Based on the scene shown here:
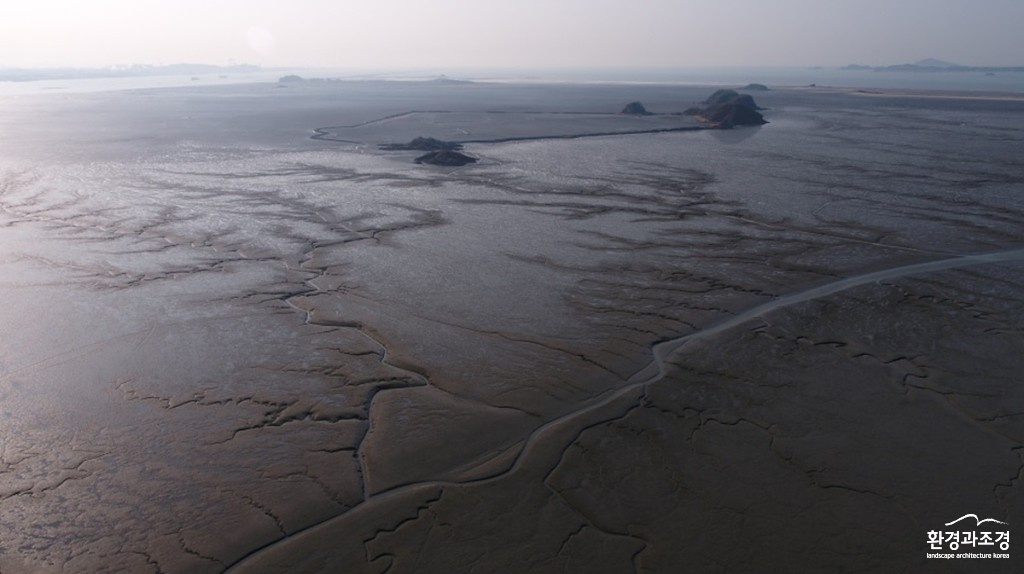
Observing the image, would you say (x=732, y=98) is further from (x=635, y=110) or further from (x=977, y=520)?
(x=977, y=520)

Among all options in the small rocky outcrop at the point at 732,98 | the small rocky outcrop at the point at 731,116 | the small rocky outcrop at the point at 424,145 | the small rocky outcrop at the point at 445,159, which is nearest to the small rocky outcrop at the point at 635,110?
the small rocky outcrop at the point at 731,116

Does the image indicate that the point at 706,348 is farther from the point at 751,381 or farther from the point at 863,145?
the point at 863,145

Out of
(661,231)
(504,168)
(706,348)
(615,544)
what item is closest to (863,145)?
(504,168)

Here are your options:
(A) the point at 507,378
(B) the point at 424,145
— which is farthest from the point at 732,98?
(A) the point at 507,378

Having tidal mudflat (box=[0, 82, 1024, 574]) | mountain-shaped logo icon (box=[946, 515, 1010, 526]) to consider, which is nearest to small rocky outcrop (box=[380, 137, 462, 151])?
tidal mudflat (box=[0, 82, 1024, 574])

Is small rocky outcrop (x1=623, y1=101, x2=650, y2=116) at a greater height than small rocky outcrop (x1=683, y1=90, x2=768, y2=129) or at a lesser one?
greater

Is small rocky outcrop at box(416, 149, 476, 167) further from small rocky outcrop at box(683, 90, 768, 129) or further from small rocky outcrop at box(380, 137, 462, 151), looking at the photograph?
small rocky outcrop at box(683, 90, 768, 129)
